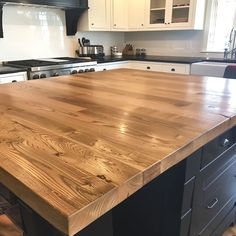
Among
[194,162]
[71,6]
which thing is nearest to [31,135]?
[194,162]

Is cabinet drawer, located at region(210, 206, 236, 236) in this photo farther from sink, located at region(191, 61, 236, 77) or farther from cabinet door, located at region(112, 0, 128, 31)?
cabinet door, located at region(112, 0, 128, 31)

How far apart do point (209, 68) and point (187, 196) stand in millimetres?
2546

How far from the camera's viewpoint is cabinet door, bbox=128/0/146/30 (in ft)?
13.2

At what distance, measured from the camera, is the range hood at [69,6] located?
2.98 m

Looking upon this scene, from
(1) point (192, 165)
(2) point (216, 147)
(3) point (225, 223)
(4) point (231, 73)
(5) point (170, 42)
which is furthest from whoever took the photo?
(5) point (170, 42)

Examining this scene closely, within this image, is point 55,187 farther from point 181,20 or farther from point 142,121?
point 181,20

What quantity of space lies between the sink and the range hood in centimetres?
172

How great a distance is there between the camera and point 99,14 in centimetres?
376

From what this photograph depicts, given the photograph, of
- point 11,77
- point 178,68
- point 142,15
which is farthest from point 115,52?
point 11,77

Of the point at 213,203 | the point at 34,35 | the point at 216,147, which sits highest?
the point at 34,35

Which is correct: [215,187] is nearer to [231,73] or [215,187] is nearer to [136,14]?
[231,73]

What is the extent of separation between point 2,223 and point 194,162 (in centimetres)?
154

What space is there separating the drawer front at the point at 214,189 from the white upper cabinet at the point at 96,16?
3.04 meters

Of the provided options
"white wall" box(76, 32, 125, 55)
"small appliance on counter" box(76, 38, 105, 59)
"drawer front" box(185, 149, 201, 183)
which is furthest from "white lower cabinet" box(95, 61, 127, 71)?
"drawer front" box(185, 149, 201, 183)
